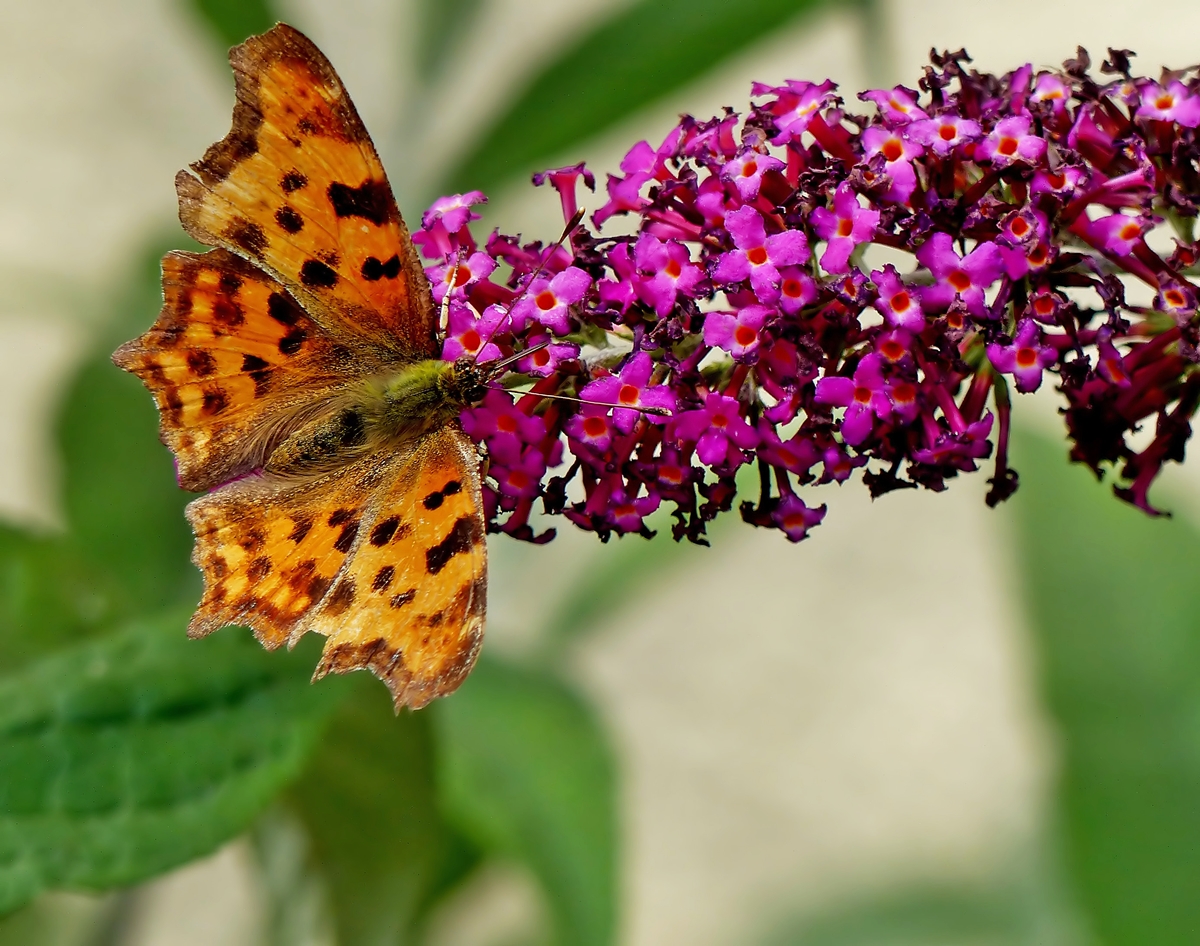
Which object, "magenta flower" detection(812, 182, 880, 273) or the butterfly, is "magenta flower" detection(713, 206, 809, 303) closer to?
"magenta flower" detection(812, 182, 880, 273)

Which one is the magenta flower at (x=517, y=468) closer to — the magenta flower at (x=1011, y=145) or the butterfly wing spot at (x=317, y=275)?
the butterfly wing spot at (x=317, y=275)

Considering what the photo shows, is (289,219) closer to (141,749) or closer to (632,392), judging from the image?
(632,392)

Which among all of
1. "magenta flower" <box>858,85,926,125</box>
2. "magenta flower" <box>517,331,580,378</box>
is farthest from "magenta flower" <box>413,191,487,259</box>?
"magenta flower" <box>858,85,926,125</box>

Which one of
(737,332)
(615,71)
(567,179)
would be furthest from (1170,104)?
(615,71)

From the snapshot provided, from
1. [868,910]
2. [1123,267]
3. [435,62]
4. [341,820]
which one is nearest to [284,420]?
[341,820]

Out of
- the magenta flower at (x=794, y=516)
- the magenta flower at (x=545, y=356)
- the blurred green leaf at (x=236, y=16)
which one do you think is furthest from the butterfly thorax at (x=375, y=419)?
the blurred green leaf at (x=236, y=16)

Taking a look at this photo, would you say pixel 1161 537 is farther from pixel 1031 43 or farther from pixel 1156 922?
pixel 1031 43
